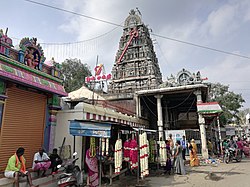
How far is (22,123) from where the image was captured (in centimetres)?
731

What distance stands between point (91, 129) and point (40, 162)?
2.35 metres

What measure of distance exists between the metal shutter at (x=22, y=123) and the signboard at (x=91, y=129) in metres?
2.55

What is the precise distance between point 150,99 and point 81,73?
55.5ft

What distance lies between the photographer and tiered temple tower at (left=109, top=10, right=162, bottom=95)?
29.1 metres

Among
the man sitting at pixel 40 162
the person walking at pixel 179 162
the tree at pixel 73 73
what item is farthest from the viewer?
the tree at pixel 73 73

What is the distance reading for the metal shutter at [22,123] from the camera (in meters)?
6.59

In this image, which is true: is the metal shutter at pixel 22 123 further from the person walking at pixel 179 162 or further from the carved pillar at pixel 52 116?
the person walking at pixel 179 162

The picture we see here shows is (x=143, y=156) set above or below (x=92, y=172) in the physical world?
above

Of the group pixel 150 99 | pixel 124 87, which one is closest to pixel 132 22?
pixel 124 87

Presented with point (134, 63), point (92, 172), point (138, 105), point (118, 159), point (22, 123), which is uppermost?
point (134, 63)

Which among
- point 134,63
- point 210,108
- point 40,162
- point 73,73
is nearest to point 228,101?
point 134,63

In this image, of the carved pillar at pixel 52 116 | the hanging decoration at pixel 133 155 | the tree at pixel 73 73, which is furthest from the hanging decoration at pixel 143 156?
the tree at pixel 73 73

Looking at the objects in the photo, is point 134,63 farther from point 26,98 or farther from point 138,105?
point 26,98

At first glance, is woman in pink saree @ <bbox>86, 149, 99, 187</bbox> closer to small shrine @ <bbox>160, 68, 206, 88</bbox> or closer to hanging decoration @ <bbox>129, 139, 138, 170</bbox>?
hanging decoration @ <bbox>129, 139, 138, 170</bbox>
